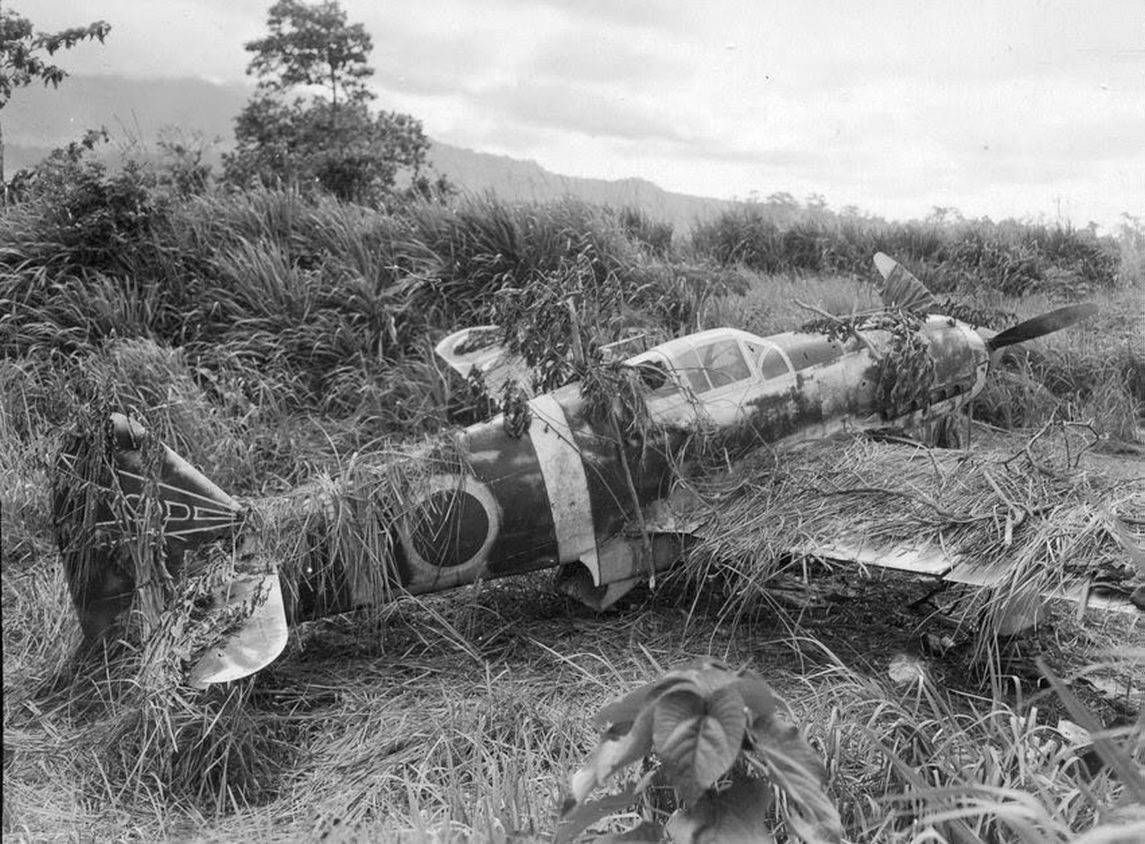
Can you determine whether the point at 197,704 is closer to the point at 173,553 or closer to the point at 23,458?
the point at 173,553

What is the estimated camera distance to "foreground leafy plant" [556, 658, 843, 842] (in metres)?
1.71

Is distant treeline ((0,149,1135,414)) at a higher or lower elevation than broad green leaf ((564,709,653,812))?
higher

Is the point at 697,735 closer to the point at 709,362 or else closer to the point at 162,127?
the point at 709,362

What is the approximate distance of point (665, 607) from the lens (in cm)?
490

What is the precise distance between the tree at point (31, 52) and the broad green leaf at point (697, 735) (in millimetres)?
4577

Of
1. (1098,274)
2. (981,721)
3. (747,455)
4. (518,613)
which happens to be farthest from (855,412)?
(1098,274)

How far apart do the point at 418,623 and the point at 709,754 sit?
3105 millimetres

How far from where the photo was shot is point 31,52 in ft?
16.7

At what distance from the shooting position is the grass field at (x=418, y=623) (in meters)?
2.80

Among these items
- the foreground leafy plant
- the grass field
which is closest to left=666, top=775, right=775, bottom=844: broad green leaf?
the foreground leafy plant

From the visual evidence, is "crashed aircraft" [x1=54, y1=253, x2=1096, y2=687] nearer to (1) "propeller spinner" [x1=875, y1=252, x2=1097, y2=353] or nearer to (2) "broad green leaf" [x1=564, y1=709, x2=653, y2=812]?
(1) "propeller spinner" [x1=875, y1=252, x2=1097, y2=353]

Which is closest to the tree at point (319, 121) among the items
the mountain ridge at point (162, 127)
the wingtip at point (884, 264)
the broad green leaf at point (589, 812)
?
the mountain ridge at point (162, 127)

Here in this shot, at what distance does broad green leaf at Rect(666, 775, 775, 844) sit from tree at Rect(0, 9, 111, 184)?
4.67 meters

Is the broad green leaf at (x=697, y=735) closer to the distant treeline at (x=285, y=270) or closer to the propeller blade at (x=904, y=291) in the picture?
the distant treeline at (x=285, y=270)
